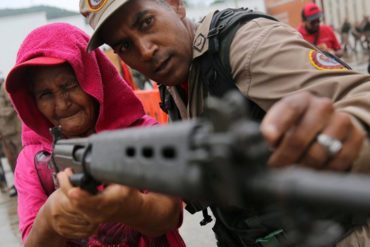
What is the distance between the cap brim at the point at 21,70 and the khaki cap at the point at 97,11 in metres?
0.20

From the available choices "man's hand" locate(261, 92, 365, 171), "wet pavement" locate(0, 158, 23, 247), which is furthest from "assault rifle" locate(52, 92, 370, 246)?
"wet pavement" locate(0, 158, 23, 247)

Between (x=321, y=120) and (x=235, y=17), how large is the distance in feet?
2.57

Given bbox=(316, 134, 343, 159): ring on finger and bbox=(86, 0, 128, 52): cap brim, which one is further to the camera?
bbox=(86, 0, 128, 52): cap brim

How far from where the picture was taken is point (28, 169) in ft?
5.81

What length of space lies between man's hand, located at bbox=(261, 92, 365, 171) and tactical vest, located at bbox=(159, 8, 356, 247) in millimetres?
480

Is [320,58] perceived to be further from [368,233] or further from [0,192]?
[0,192]

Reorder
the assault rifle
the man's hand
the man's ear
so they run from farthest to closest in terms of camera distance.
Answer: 1. the man's ear
2. the man's hand
3. the assault rifle

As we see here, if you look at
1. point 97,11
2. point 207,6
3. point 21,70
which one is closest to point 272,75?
point 97,11

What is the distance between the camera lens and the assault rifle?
0.57 metres

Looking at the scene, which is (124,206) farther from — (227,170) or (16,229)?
(16,229)

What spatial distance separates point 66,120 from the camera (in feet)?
5.81

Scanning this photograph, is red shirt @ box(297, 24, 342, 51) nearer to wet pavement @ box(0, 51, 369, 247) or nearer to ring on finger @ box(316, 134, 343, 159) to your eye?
wet pavement @ box(0, 51, 369, 247)

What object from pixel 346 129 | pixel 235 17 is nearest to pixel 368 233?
pixel 346 129

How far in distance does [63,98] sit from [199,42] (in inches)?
30.5
